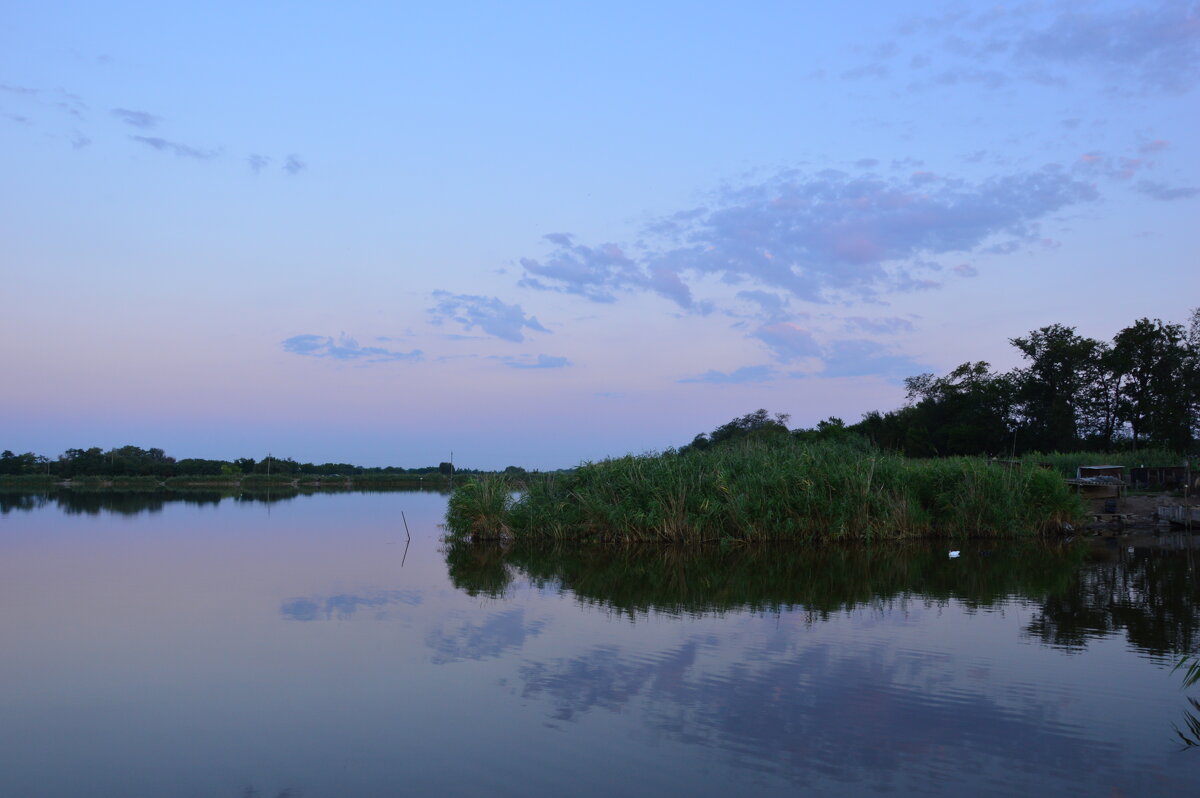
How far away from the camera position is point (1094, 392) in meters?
51.8

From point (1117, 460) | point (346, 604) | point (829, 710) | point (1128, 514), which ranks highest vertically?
point (1117, 460)

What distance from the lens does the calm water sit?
233 inches

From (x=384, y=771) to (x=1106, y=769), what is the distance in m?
5.20

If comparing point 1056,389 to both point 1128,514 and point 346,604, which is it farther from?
point 346,604

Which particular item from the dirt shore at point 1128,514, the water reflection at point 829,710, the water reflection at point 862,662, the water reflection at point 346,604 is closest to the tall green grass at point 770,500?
the dirt shore at point 1128,514

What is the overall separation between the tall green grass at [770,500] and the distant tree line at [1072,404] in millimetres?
20827

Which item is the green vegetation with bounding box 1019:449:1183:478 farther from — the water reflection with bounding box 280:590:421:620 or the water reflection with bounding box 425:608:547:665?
the water reflection with bounding box 425:608:547:665

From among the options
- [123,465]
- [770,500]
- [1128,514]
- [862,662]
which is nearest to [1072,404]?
[1128,514]

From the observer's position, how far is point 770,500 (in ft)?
72.6

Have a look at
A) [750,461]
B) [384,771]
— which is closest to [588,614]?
[384,771]

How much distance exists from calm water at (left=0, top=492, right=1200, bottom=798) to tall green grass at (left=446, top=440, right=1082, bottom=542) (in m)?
5.15

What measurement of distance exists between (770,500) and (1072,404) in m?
38.7

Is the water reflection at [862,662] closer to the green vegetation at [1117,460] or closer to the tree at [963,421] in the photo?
the green vegetation at [1117,460]

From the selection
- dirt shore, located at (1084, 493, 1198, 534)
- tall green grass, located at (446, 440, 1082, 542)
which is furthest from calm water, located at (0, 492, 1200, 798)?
dirt shore, located at (1084, 493, 1198, 534)
